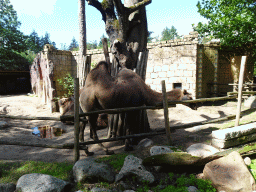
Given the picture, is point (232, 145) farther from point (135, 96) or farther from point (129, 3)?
point (129, 3)

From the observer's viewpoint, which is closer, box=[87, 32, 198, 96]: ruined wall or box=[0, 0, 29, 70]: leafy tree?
box=[87, 32, 198, 96]: ruined wall

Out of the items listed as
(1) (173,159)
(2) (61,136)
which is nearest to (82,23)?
(2) (61,136)

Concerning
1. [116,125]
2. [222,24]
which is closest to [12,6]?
[222,24]

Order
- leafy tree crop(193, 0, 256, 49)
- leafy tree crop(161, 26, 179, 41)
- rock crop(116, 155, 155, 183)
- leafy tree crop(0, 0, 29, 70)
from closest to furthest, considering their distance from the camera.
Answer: rock crop(116, 155, 155, 183), leafy tree crop(193, 0, 256, 49), leafy tree crop(0, 0, 29, 70), leafy tree crop(161, 26, 179, 41)

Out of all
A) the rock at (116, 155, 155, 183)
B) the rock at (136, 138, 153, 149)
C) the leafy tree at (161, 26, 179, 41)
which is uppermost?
the leafy tree at (161, 26, 179, 41)

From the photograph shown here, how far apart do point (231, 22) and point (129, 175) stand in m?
8.77

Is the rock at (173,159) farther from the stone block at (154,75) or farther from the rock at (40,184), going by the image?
the stone block at (154,75)

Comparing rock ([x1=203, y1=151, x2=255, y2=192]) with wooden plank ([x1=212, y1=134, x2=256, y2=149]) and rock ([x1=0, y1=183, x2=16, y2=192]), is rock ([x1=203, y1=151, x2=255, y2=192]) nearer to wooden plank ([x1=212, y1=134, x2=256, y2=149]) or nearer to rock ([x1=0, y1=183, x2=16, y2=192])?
wooden plank ([x1=212, y1=134, x2=256, y2=149])

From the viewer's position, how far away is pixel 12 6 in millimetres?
18391

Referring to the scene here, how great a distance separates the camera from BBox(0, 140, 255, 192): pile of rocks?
2.22 m

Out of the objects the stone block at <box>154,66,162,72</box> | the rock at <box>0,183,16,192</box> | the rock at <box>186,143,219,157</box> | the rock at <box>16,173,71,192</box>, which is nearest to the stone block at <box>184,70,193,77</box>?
the stone block at <box>154,66,162,72</box>

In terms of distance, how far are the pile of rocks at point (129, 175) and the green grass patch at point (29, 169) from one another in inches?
8.3

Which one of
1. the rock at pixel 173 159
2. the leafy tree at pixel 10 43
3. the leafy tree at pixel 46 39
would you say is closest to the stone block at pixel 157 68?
the rock at pixel 173 159

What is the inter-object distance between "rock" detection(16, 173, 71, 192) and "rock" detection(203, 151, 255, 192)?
1870 millimetres
